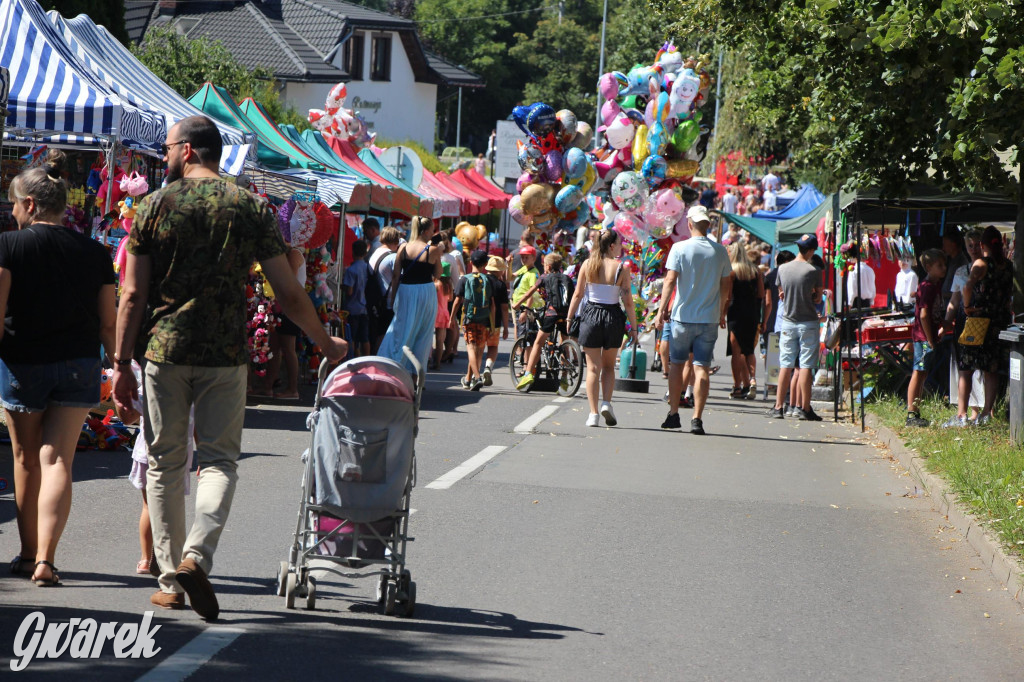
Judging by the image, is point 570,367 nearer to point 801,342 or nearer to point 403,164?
point 801,342

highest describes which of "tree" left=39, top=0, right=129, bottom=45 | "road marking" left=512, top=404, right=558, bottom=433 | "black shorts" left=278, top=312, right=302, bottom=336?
"tree" left=39, top=0, right=129, bottom=45

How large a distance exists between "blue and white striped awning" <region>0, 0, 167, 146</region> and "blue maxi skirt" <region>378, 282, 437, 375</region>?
110 inches

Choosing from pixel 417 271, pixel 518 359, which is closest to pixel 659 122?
pixel 518 359

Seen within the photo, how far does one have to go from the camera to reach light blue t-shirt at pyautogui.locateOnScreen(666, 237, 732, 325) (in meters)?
12.6

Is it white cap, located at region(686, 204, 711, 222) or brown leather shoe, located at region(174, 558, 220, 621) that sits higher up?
white cap, located at region(686, 204, 711, 222)

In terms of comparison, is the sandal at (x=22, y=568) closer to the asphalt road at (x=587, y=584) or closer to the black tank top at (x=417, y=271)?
the asphalt road at (x=587, y=584)

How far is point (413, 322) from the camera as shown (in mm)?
12711

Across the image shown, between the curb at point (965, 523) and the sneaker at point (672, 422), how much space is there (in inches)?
80.0

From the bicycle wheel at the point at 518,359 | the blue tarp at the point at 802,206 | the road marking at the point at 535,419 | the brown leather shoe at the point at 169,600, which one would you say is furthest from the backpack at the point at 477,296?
the blue tarp at the point at 802,206

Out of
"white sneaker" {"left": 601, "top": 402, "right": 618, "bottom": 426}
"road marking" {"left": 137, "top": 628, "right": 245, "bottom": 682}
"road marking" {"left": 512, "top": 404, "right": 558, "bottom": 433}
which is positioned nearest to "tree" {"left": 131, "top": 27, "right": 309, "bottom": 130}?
"road marking" {"left": 512, "top": 404, "right": 558, "bottom": 433}

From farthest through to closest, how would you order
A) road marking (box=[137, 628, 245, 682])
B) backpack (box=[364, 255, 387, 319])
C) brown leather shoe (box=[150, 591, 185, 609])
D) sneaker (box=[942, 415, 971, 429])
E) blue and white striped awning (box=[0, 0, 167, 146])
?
backpack (box=[364, 255, 387, 319]), sneaker (box=[942, 415, 971, 429]), blue and white striped awning (box=[0, 0, 167, 146]), brown leather shoe (box=[150, 591, 185, 609]), road marking (box=[137, 628, 245, 682])

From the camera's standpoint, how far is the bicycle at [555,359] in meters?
16.1

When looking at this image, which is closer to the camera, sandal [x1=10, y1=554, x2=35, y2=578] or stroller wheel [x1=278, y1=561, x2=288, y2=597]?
stroller wheel [x1=278, y1=561, x2=288, y2=597]

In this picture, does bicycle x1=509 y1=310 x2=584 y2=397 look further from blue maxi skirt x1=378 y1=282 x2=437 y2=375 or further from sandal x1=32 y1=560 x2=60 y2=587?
sandal x1=32 y1=560 x2=60 y2=587
